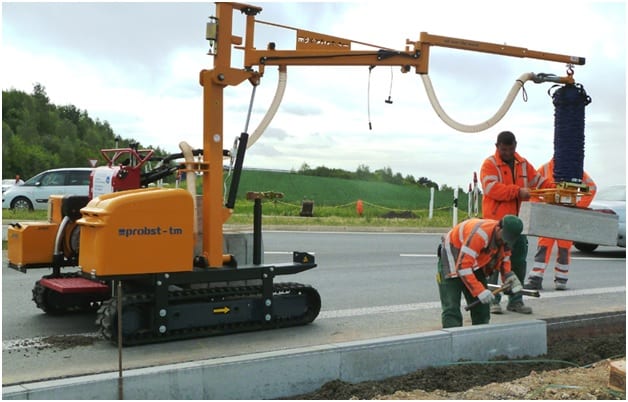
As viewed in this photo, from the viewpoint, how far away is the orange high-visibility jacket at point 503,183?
8.45 meters

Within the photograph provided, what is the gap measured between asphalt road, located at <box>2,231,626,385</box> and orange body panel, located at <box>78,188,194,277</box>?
74 centimetres

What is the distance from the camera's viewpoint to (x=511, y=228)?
22.8 feet

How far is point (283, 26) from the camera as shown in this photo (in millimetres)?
7402

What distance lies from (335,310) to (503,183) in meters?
2.39

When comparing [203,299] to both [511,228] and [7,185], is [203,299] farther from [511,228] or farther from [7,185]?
[7,185]

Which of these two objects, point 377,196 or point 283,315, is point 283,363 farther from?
point 377,196

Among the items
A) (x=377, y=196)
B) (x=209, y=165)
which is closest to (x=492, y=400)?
(x=209, y=165)

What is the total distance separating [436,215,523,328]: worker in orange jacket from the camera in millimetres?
6969

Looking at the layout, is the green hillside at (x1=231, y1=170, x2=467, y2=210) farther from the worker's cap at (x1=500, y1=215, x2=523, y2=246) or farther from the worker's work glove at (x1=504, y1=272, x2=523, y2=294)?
the worker's cap at (x1=500, y1=215, x2=523, y2=246)

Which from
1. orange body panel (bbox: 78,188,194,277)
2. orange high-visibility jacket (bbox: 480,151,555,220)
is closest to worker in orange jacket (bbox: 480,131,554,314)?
orange high-visibility jacket (bbox: 480,151,555,220)

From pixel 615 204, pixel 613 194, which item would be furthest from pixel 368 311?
pixel 613 194

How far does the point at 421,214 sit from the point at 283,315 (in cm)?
1995

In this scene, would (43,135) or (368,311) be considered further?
(43,135)

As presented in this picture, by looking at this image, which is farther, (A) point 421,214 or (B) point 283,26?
(A) point 421,214
